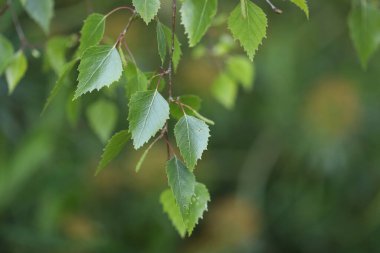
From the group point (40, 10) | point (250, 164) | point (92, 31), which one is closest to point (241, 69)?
point (40, 10)

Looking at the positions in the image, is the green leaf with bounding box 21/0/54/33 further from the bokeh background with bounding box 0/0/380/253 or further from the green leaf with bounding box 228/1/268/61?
the bokeh background with bounding box 0/0/380/253

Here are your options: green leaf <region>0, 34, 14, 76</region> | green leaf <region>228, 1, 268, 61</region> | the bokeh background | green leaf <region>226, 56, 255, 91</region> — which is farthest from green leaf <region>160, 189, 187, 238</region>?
the bokeh background

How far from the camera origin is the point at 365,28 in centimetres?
86

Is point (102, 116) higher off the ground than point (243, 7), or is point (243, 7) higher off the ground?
point (243, 7)

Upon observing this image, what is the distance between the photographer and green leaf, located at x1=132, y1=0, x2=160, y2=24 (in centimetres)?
53

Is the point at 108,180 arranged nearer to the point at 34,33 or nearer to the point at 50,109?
the point at 50,109

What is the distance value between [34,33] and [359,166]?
990mm

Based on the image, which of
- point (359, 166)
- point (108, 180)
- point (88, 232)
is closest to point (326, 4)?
point (359, 166)

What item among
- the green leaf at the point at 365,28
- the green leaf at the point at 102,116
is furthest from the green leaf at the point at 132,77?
the green leaf at the point at 365,28

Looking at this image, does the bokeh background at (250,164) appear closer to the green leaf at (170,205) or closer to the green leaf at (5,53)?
the green leaf at (5,53)

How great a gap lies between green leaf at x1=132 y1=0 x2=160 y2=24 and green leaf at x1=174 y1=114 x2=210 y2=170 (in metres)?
0.09

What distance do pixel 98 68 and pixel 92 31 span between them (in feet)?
0.26

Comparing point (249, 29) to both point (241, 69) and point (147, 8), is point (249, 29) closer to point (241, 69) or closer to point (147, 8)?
point (147, 8)

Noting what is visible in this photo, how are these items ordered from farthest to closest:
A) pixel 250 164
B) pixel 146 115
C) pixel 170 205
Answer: pixel 250 164 → pixel 170 205 → pixel 146 115
